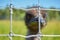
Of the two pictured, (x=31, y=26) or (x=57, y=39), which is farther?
(x=57, y=39)

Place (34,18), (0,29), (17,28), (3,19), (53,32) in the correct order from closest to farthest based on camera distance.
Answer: (34,18) → (3,19) → (0,29) → (17,28) → (53,32)

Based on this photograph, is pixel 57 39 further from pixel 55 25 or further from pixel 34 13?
pixel 34 13

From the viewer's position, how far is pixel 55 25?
7.92 feet

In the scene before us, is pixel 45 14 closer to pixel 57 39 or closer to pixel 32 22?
pixel 32 22

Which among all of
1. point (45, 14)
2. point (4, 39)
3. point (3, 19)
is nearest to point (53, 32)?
point (4, 39)

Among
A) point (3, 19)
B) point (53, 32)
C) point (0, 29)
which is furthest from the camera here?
point (53, 32)

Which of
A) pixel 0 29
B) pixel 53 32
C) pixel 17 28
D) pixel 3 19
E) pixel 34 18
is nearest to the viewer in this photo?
pixel 34 18

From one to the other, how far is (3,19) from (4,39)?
0.37 metres

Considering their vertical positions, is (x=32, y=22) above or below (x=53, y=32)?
above

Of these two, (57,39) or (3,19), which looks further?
(57,39)

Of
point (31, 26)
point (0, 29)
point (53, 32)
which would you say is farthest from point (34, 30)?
point (53, 32)

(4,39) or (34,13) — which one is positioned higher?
(34,13)

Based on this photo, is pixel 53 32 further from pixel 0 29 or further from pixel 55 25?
pixel 0 29

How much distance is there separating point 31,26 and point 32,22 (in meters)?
0.06
